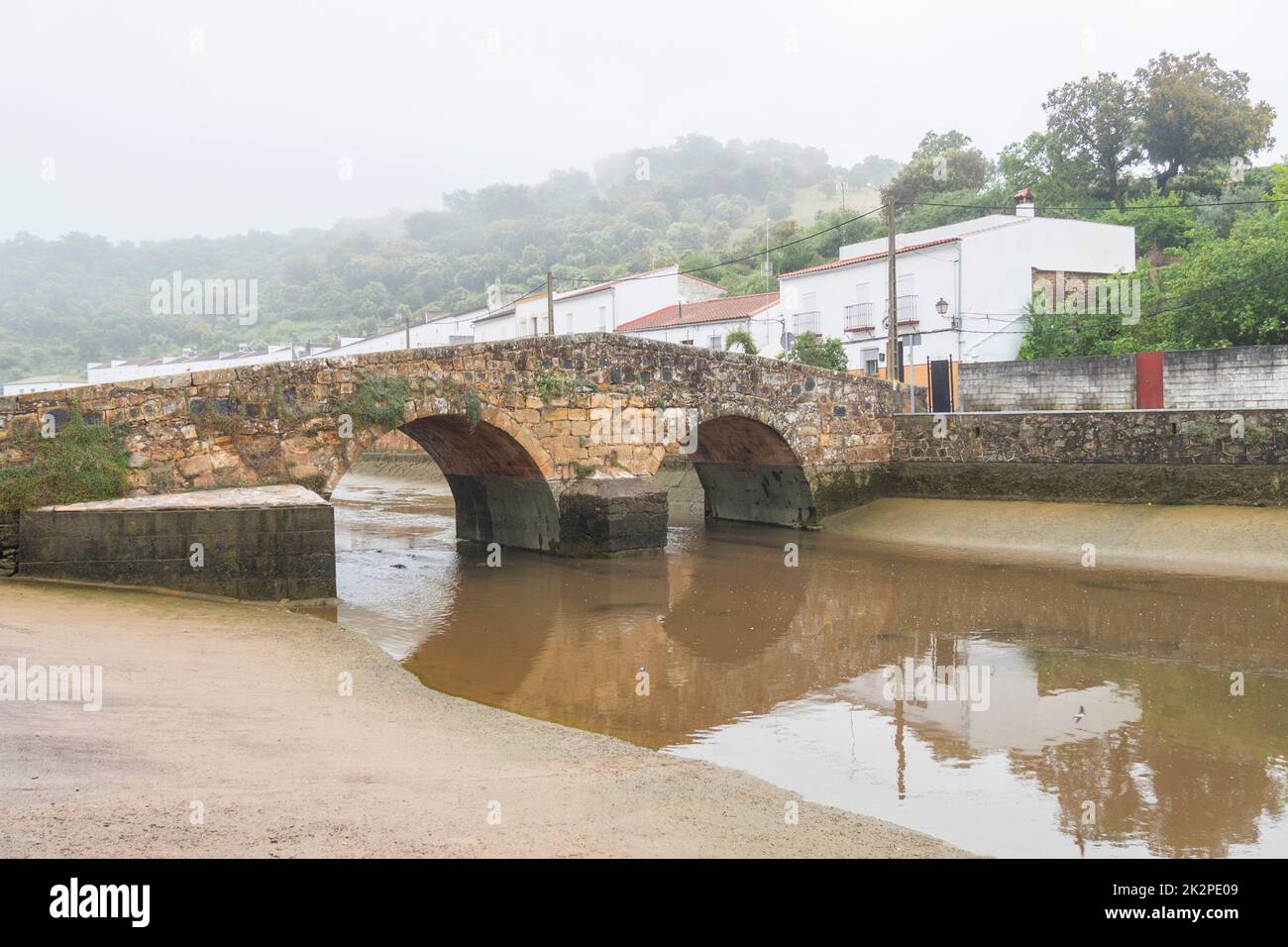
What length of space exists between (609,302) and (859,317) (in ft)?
42.0

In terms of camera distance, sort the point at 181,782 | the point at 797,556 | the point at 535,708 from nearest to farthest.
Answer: the point at 181,782 < the point at 535,708 < the point at 797,556

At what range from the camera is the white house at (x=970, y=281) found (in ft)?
98.6

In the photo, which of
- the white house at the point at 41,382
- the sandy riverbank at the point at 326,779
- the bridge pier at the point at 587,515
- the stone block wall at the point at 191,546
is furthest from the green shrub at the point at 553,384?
the white house at the point at 41,382

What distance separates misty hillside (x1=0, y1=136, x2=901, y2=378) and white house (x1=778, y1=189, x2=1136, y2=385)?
36.7ft

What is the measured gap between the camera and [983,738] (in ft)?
23.9

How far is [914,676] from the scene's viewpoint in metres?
9.25

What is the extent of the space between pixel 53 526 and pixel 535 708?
240 inches

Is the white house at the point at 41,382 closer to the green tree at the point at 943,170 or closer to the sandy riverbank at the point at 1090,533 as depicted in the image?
the green tree at the point at 943,170

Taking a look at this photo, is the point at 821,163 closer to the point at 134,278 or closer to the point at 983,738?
the point at 134,278

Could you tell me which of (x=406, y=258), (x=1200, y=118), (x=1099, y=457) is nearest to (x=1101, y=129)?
(x=1200, y=118)

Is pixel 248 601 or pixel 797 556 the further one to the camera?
pixel 797 556

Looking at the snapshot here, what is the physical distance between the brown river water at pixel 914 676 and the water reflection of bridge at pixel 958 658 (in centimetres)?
3

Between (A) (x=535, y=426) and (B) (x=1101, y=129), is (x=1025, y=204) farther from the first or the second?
(A) (x=535, y=426)

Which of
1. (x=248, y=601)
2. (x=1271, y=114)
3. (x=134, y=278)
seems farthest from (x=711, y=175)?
(x=248, y=601)
